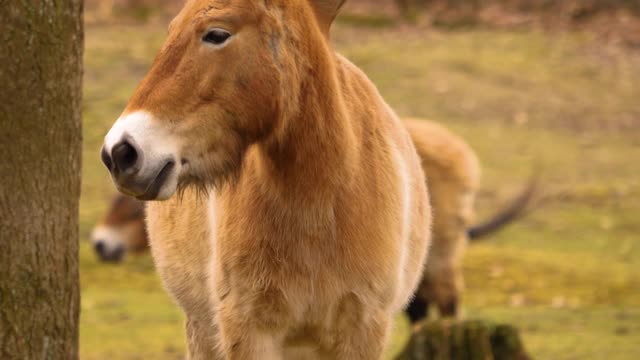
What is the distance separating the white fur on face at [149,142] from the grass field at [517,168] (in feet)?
19.6

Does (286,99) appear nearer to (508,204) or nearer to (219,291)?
(219,291)

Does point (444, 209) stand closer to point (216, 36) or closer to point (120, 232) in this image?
point (120, 232)

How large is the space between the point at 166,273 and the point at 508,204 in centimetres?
952

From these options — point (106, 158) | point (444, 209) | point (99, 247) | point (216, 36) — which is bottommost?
point (99, 247)

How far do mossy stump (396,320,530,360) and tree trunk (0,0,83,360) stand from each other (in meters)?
2.67

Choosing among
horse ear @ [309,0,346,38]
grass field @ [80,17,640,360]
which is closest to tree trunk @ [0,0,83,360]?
horse ear @ [309,0,346,38]

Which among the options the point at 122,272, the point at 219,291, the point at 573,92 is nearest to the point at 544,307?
the point at 122,272

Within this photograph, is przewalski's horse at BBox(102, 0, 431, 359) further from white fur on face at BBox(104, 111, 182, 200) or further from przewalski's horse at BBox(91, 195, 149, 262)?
przewalski's horse at BBox(91, 195, 149, 262)

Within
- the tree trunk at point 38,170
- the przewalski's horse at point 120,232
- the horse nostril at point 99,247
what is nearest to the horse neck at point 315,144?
the tree trunk at point 38,170

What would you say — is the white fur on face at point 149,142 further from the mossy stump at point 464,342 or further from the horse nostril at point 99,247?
the horse nostril at point 99,247

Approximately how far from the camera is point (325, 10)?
517cm

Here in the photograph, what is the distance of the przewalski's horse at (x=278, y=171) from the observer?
479cm

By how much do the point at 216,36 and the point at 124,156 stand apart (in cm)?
55

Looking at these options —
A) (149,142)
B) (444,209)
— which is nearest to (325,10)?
(149,142)
